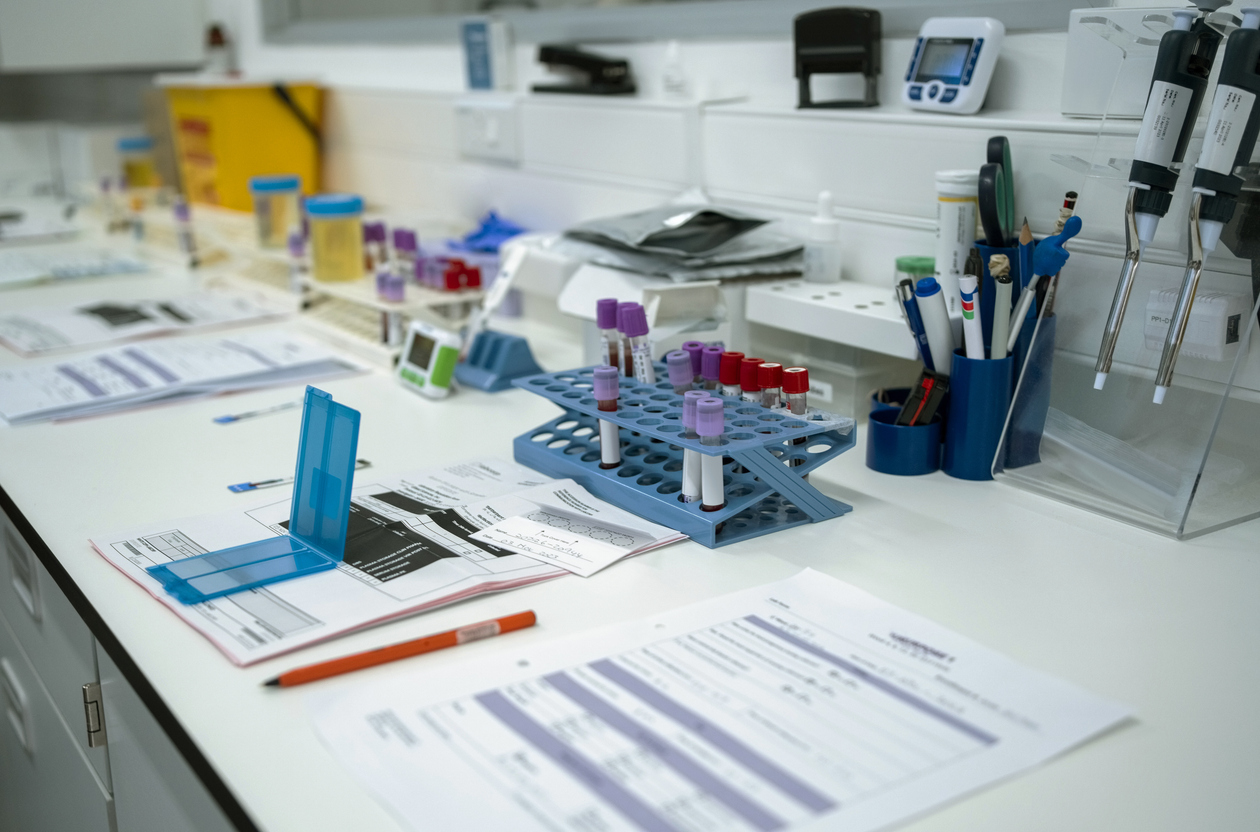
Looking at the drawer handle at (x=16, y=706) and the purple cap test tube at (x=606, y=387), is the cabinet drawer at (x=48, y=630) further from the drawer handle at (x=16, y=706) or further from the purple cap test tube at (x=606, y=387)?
the purple cap test tube at (x=606, y=387)

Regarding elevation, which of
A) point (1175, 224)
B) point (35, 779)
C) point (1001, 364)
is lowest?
point (35, 779)

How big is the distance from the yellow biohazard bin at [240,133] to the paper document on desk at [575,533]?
160 cm

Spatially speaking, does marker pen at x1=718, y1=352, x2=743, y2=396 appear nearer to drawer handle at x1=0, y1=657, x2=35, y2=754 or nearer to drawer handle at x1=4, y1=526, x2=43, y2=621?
drawer handle at x1=4, y1=526, x2=43, y2=621

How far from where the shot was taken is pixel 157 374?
1465 mm

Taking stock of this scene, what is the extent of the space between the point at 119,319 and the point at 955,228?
1322 millimetres

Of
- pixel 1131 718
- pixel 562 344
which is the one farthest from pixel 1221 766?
pixel 562 344

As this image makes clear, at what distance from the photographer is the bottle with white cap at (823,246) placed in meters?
1.31

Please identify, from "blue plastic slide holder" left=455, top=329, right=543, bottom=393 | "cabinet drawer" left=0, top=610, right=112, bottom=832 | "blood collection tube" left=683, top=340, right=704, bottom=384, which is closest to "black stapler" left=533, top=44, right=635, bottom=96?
"blue plastic slide holder" left=455, top=329, right=543, bottom=393

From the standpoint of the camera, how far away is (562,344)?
5.41 ft

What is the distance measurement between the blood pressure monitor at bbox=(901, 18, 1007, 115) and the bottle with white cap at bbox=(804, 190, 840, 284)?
15 cm

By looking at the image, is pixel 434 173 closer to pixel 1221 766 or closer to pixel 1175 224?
pixel 1175 224

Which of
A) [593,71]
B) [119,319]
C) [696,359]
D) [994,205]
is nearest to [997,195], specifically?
[994,205]

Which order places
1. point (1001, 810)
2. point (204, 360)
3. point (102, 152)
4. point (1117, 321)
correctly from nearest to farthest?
1. point (1001, 810)
2. point (1117, 321)
3. point (204, 360)
4. point (102, 152)

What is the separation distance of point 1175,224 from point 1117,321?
97mm
